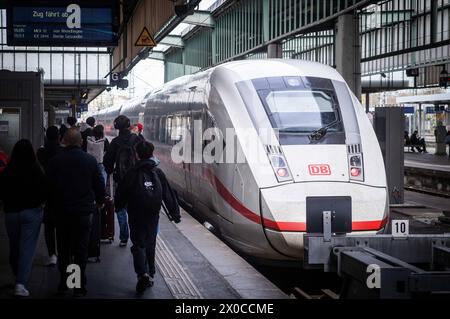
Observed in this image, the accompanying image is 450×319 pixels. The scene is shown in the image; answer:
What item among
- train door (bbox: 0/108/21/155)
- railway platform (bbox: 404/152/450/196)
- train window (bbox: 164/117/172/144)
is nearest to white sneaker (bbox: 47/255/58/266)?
train door (bbox: 0/108/21/155)

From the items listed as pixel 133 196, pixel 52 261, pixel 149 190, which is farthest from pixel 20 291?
pixel 52 261

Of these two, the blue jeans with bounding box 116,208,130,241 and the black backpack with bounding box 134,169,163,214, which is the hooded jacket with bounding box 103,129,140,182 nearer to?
the blue jeans with bounding box 116,208,130,241

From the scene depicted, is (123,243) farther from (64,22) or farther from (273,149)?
(64,22)

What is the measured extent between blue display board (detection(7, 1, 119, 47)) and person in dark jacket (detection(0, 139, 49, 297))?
33.0ft

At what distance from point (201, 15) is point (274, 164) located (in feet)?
94.5

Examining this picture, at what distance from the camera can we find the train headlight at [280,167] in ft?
26.7

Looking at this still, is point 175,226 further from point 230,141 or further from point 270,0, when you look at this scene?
point 270,0

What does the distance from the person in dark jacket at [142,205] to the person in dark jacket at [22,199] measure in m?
0.83

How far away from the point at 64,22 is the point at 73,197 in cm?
1053

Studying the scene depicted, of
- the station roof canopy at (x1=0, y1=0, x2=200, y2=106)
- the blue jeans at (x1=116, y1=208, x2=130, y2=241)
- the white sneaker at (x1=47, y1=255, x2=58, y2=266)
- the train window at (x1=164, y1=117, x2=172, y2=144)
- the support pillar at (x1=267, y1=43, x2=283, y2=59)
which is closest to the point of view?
the white sneaker at (x1=47, y1=255, x2=58, y2=266)

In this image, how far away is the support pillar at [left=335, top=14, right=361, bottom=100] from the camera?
784 inches

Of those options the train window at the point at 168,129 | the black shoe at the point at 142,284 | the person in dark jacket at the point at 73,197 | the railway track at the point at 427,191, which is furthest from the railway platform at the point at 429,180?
the person in dark jacket at the point at 73,197

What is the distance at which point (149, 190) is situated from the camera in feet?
23.1

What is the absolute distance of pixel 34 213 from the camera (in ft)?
21.7
